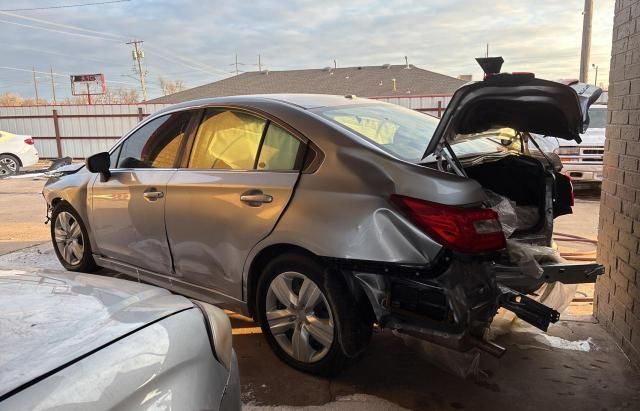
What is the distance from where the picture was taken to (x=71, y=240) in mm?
4973

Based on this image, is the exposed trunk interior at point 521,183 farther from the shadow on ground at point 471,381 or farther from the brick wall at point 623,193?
the shadow on ground at point 471,381

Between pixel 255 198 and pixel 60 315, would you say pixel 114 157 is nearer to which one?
pixel 255 198

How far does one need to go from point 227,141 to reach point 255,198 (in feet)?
2.13

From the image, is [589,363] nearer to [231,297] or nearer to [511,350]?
[511,350]

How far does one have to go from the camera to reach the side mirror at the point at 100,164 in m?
4.16

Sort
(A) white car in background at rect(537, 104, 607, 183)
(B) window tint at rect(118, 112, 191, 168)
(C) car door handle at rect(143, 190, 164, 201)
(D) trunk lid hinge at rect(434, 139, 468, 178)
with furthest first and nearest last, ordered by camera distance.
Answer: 1. (A) white car in background at rect(537, 104, 607, 183)
2. (B) window tint at rect(118, 112, 191, 168)
3. (C) car door handle at rect(143, 190, 164, 201)
4. (D) trunk lid hinge at rect(434, 139, 468, 178)

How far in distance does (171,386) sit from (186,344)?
21cm

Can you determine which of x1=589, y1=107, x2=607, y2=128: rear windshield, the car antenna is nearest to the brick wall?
the car antenna

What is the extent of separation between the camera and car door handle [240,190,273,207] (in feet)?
9.90

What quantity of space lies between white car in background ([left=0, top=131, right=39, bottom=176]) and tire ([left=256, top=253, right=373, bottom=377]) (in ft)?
49.3

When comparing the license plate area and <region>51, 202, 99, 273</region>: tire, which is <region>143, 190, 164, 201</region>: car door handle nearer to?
<region>51, 202, 99, 273</region>: tire

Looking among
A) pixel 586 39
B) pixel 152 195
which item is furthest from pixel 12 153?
pixel 586 39

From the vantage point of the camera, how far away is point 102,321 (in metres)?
1.70

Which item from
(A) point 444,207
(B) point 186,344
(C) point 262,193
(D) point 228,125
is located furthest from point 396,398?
(D) point 228,125
